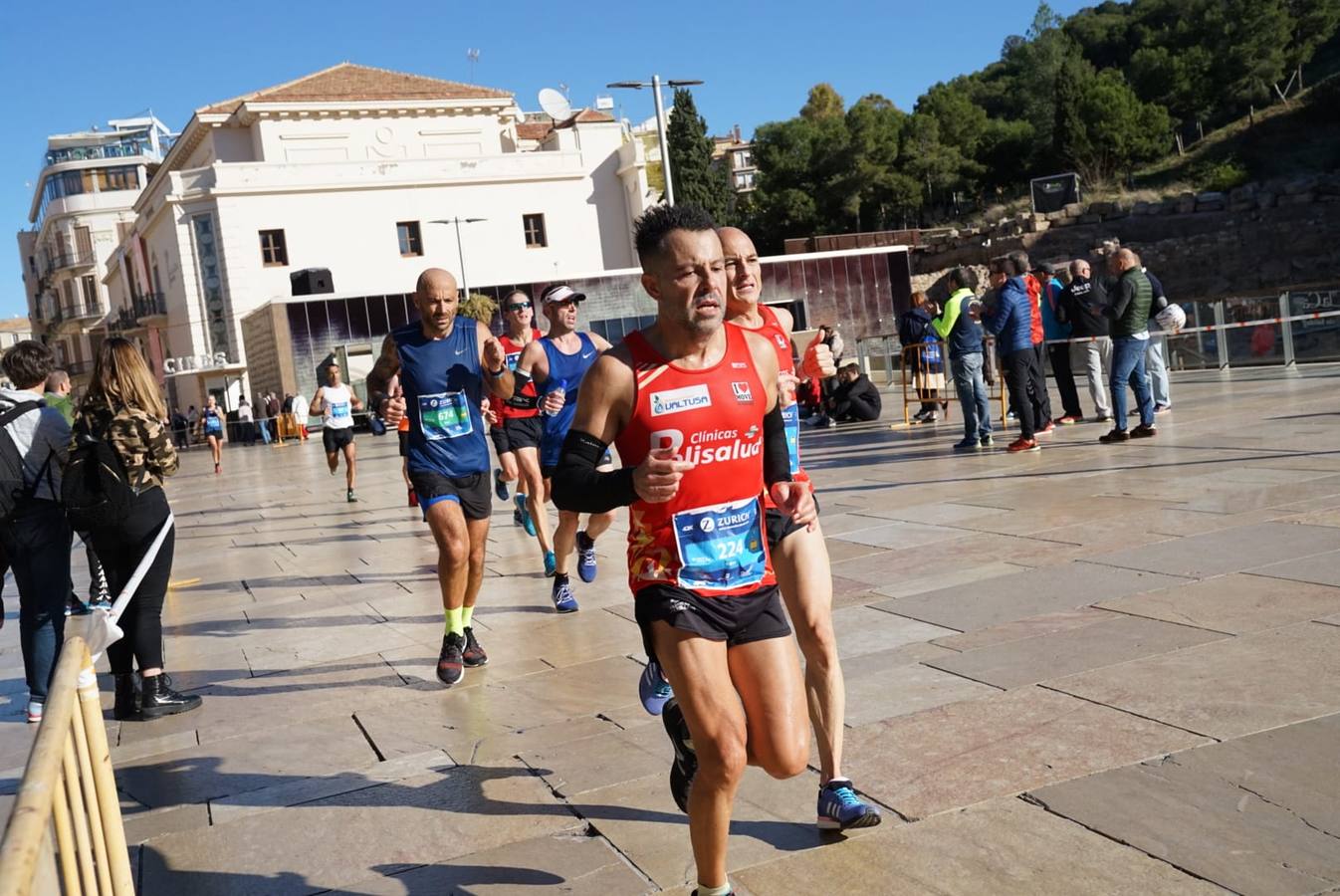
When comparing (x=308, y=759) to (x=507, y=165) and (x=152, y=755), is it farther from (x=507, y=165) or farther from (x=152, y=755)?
(x=507, y=165)

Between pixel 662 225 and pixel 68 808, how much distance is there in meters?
2.04

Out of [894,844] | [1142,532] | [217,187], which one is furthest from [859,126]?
[894,844]

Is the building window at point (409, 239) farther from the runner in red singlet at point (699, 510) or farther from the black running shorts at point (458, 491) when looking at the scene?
the runner in red singlet at point (699, 510)

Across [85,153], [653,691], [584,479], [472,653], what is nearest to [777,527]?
[653,691]

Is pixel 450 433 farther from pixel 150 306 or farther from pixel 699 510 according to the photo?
pixel 150 306

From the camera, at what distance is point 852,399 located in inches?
720

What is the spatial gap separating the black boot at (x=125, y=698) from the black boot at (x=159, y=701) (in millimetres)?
33

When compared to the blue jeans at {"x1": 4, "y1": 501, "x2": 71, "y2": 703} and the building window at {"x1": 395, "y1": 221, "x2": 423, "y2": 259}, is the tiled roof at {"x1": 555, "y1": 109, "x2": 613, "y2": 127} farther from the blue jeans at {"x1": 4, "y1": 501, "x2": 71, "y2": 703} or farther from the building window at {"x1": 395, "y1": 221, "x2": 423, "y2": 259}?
the blue jeans at {"x1": 4, "y1": 501, "x2": 71, "y2": 703}

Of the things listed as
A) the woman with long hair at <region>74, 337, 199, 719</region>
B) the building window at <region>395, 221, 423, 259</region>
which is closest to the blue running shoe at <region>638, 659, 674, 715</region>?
the woman with long hair at <region>74, 337, 199, 719</region>

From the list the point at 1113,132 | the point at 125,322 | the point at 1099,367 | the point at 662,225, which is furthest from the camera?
the point at 125,322

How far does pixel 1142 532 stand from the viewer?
303 inches

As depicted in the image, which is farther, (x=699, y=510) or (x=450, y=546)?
(x=450, y=546)

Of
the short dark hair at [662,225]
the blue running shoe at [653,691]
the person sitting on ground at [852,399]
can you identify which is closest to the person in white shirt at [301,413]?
the person sitting on ground at [852,399]

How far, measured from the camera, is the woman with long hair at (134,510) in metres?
6.01
